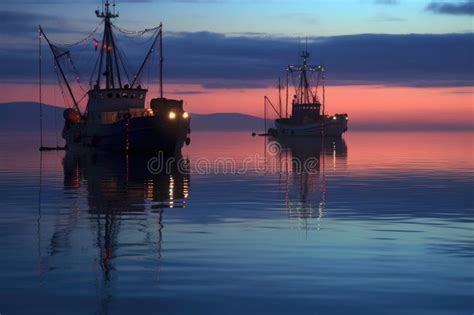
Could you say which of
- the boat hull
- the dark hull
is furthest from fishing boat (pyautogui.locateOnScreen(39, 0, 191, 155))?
the boat hull

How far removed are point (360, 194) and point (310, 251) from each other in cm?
1762

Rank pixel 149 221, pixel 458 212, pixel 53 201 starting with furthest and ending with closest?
1. pixel 53 201
2. pixel 458 212
3. pixel 149 221

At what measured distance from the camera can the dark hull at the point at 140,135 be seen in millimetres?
71000

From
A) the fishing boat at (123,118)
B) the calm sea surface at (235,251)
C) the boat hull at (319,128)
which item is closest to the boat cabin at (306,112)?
the boat hull at (319,128)

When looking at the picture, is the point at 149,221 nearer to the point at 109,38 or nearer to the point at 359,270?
the point at 359,270

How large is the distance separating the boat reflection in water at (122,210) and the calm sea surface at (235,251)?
0.06 m

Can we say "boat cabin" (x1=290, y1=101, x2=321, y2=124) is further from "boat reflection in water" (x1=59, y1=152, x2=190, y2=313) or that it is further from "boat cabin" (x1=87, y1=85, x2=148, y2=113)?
"boat reflection in water" (x1=59, y1=152, x2=190, y2=313)

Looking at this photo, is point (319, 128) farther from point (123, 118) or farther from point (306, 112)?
point (123, 118)

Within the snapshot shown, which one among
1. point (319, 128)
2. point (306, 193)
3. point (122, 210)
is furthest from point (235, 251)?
point (319, 128)

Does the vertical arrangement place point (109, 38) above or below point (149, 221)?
above

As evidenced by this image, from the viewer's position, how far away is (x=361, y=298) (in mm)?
13258

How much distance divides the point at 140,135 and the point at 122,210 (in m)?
45.0

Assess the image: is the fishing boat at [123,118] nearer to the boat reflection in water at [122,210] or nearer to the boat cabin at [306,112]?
the boat reflection in water at [122,210]

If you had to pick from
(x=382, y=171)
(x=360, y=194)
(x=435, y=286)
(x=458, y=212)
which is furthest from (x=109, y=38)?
(x=435, y=286)
